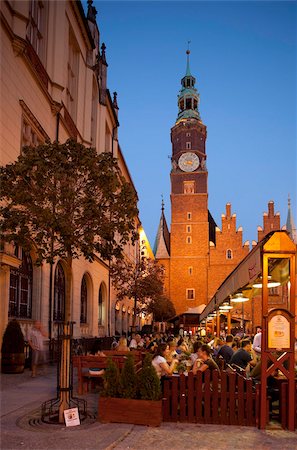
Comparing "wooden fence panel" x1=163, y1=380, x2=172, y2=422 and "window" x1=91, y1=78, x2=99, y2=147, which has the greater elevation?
"window" x1=91, y1=78, x2=99, y2=147

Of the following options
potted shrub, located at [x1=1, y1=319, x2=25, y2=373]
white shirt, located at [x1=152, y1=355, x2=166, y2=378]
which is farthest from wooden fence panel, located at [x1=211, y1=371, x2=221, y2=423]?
potted shrub, located at [x1=1, y1=319, x2=25, y2=373]

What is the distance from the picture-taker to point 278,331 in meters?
7.80

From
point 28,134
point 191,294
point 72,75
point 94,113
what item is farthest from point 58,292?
point 191,294

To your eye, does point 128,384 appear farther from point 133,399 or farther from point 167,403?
point 167,403

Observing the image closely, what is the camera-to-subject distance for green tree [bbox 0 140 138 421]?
25.9 feet

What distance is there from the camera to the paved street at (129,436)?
638 centimetres

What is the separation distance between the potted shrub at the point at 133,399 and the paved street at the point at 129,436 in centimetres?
17

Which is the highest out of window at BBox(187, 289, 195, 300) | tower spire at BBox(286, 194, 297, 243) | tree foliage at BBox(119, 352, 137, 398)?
tower spire at BBox(286, 194, 297, 243)

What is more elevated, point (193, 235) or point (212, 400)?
point (193, 235)

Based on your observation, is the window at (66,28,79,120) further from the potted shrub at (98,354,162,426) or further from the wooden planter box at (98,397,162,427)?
the wooden planter box at (98,397,162,427)

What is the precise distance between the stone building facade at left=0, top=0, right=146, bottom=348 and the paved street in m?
5.73

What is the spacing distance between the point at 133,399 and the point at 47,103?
14002mm

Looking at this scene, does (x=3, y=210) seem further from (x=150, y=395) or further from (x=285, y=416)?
(x=285, y=416)

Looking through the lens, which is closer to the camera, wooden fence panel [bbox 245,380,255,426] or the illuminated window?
wooden fence panel [bbox 245,380,255,426]
